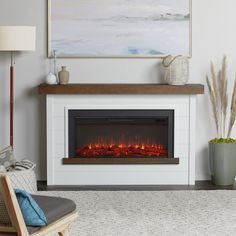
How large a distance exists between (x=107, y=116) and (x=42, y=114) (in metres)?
0.67

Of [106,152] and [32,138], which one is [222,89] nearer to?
[106,152]

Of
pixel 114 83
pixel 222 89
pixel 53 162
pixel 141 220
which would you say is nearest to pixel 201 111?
pixel 222 89

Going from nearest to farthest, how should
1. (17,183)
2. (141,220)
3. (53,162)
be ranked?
(141,220) → (17,183) → (53,162)

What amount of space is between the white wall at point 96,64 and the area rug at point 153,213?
952mm

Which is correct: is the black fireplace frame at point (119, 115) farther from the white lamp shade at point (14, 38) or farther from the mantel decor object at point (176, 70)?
the white lamp shade at point (14, 38)

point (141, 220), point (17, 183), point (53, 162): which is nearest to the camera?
point (141, 220)

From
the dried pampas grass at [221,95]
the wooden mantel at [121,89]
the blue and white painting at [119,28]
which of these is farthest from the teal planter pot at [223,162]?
the blue and white painting at [119,28]

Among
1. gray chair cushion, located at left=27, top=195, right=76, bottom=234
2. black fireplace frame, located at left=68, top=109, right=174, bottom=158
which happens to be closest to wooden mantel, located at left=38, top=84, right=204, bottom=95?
black fireplace frame, located at left=68, top=109, right=174, bottom=158

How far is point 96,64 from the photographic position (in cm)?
704

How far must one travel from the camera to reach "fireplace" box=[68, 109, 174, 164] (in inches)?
270

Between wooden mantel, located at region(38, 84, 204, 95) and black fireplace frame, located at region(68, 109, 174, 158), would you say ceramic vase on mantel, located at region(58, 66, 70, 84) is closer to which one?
wooden mantel, located at region(38, 84, 204, 95)

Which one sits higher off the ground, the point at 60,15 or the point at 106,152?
the point at 60,15

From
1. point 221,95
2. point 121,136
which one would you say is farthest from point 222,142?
point 121,136

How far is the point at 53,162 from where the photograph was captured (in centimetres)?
686
